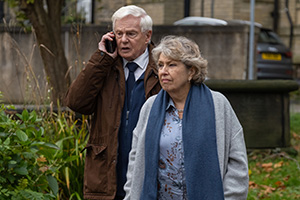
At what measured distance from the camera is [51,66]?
920 cm

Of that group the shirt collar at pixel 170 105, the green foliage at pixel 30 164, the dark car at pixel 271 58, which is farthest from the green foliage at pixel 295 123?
the shirt collar at pixel 170 105

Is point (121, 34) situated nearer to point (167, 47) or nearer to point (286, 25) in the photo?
point (167, 47)

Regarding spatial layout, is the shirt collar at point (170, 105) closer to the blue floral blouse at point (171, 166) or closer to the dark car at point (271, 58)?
the blue floral blouse at point (171, 166)

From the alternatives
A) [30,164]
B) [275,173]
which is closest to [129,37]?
[30,164]

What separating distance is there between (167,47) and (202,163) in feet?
2.15

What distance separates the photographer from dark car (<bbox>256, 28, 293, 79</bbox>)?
16984mm

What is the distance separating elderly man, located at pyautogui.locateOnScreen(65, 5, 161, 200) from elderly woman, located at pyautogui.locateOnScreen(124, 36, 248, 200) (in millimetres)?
447

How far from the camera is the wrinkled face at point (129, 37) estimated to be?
13.2 ft

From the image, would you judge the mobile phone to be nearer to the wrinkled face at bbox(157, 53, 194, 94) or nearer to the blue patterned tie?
Answer: the blue patterned tie

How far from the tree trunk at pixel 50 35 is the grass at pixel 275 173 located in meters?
2.88

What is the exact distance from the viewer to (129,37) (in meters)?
4.03

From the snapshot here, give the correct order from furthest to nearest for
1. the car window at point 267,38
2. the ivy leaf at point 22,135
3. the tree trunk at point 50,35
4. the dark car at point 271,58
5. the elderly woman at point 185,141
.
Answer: the car window at point 267,38 → the dark car at point 271,58 → the tree trunk at point 50,35 → the ivy leaf at point 22,135 → the elderly woman at point 185,141

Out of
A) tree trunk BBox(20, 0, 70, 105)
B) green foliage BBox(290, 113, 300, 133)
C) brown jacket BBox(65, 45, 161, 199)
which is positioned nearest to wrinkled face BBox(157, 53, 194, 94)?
brown jacket BBox(65, 45, 161, 199)

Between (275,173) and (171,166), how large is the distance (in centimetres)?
446
